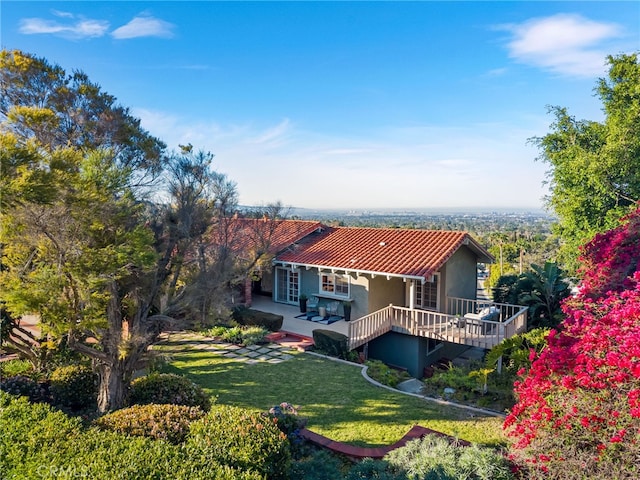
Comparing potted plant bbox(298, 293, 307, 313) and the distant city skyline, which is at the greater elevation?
the distant city skyline

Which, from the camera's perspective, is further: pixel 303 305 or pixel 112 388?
pixel 303 305

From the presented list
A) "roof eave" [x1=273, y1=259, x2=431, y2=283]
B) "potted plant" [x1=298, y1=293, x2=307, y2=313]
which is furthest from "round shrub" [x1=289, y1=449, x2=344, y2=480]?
"potted plant" [x1=298, y1=293, x2=307, y2=313]

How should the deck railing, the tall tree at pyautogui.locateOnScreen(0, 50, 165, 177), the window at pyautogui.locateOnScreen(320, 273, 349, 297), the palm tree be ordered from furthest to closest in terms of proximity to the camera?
the window at pyautogui.locateOnScreen(320, 273, 349, 297) < the palm tree < the deck railing < the tall tree at pyautogui.locateOnScreen(0, 50, 165, 177)

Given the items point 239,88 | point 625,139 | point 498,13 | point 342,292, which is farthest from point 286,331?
point 625,139

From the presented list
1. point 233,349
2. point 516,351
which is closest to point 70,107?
point 233,349

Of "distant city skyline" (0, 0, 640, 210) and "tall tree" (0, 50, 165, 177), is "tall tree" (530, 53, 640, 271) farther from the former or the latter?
"tall tree" (0, 50, 165, 177)

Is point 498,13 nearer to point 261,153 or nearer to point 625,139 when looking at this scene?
point 625,139

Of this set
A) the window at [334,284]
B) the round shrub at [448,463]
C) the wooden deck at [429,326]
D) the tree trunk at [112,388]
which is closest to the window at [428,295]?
the wooden deck at [429,326]

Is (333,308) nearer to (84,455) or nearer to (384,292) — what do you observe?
(384,292)
